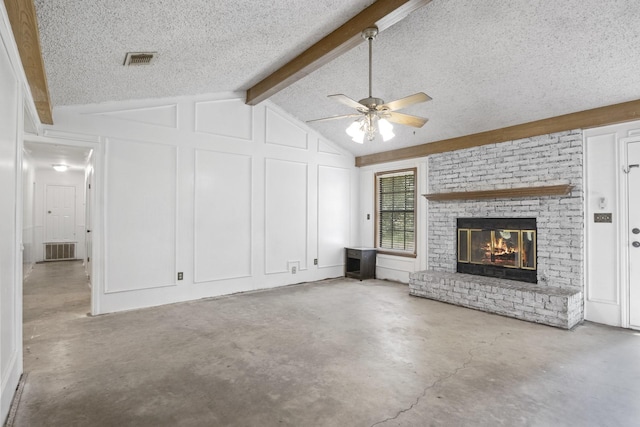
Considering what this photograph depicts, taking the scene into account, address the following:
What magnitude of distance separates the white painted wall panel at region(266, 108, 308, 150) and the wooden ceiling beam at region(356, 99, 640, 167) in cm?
176

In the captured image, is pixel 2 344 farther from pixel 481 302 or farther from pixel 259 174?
pixel 481 302

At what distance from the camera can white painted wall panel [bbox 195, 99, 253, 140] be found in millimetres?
5352

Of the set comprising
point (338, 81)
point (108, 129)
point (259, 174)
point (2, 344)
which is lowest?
point (2, 344)

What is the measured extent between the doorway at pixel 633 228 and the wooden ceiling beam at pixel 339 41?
10.5ft

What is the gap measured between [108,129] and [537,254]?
19.8 ft

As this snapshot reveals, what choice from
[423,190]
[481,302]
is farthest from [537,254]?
[423,190]

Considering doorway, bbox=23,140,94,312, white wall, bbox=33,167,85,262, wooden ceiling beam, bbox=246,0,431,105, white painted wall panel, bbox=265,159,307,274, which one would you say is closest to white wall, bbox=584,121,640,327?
wooden ceiling beam, bbox=246,0,431,105

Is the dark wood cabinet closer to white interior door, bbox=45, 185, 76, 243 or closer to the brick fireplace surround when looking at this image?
the brick fireplace surround

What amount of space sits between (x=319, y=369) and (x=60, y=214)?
9739 millimetres

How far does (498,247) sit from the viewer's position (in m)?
5.25

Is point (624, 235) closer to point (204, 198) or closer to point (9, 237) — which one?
point (204, 198)

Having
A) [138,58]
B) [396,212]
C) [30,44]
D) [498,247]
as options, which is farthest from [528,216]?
[30,44]

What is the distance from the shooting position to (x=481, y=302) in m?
4.75

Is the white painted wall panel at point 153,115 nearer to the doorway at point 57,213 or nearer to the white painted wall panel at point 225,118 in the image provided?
the white painted wall panel at point 225,118
